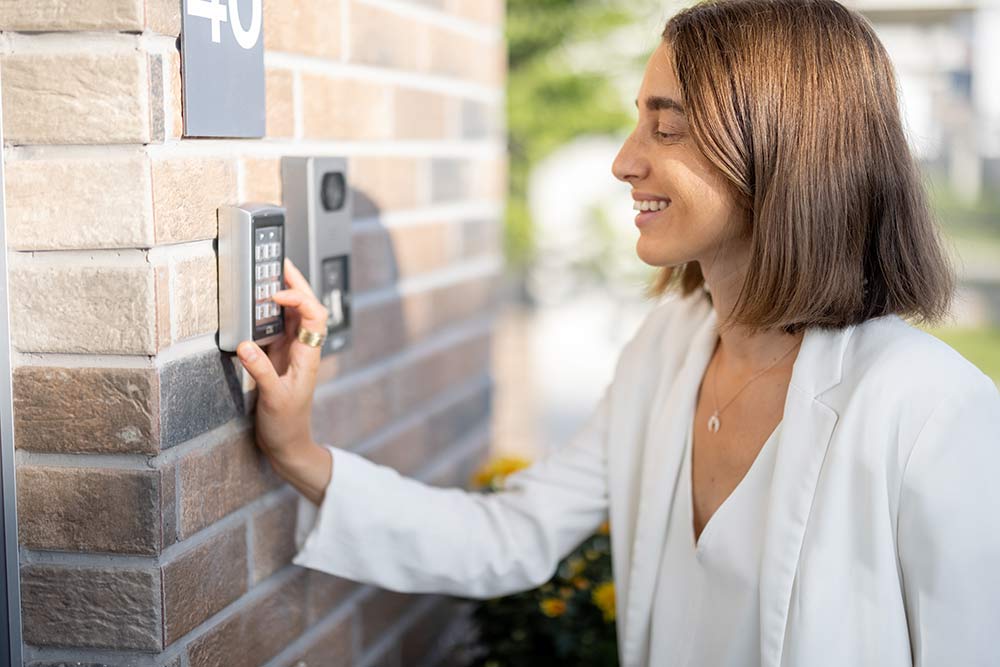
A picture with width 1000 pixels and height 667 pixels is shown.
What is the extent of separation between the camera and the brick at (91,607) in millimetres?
1124

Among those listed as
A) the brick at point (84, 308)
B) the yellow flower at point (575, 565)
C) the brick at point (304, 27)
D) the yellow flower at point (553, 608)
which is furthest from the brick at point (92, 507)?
the yellow flower at point (575, 565)

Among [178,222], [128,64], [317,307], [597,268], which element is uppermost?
[128,64]

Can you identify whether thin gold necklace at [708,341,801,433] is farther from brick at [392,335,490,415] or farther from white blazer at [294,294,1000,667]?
brick at [392,335,490,415]

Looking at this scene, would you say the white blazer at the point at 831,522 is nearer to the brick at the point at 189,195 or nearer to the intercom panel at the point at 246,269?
the intercom panel at the point at 246,269

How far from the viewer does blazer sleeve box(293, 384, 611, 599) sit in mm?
1498

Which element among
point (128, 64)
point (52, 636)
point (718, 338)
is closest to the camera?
point (128, 64)

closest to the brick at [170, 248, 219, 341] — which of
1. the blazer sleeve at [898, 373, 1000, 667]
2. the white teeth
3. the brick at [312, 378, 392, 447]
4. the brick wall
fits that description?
the brick wall

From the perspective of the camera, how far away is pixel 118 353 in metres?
1.08

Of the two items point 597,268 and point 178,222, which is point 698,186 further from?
point 597,268

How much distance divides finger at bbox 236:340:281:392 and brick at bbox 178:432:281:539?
0.08 metres

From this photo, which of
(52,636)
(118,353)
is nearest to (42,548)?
(52,636)

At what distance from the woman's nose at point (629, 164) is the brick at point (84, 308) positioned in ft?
2.36

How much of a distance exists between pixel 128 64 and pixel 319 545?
2.34 ft

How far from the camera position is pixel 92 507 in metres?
1.12
